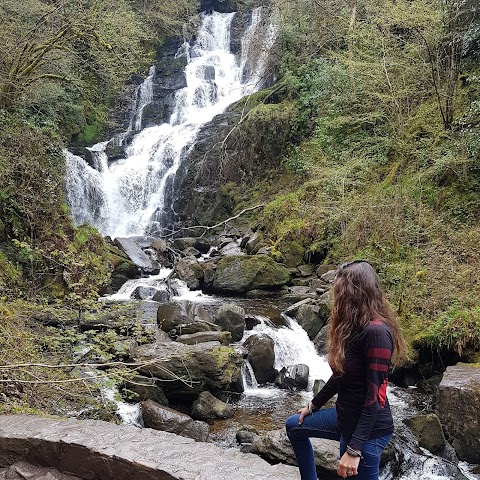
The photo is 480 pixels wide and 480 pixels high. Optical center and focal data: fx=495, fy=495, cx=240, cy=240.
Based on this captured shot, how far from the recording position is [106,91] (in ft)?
62.6

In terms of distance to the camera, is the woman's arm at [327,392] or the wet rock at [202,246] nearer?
the woman's arm at [327,392]

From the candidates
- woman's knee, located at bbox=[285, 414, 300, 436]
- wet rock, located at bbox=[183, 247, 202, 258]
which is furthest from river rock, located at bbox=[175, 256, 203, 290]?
woman's knee, located at bbox=[285, 414, 300, 436]

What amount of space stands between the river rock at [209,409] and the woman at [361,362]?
476 cm

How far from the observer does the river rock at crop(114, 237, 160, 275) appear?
14.7m

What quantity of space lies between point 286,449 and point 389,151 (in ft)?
32.8

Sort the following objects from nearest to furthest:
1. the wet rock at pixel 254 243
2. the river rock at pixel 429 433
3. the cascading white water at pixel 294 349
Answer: the river rock at pixel 429 433, the cascading white water at pixel 294 349, the wet rock at pixel 254 243

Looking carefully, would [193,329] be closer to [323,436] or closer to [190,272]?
[190,272]

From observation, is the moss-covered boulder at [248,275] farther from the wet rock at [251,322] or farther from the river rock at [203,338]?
the river rock at [203,338]

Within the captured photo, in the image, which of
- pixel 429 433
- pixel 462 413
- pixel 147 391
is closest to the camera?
pixel 462 413

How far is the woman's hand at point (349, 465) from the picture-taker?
2.39 meters

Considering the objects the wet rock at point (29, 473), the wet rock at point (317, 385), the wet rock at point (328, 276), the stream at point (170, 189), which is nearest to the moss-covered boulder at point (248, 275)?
the stream at point (170, 189)

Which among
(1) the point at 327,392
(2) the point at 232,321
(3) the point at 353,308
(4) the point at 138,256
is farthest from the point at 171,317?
(3) the point at 353,308

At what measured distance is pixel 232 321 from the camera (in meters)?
9.51

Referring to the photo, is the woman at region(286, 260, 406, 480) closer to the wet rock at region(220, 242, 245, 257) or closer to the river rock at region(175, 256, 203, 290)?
the river rock at region(175, 256, 203, 290)
